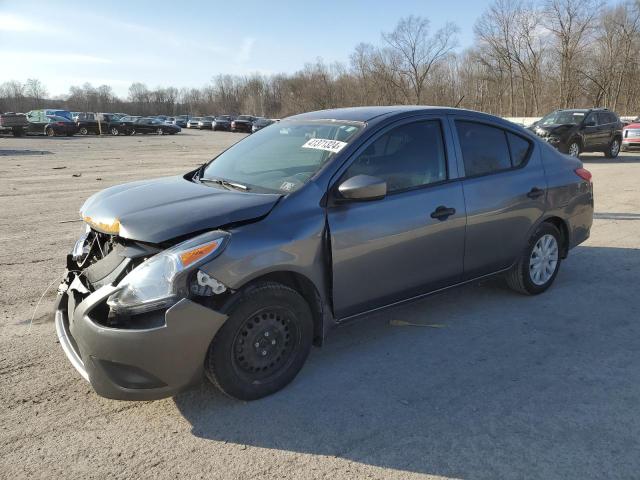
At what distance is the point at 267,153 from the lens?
4121mm

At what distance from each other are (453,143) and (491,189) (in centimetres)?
53

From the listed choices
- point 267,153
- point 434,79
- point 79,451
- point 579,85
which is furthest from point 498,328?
point 434,79

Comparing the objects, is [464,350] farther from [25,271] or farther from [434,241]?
[25,271]

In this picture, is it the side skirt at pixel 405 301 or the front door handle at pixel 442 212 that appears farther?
the front door handle at pixel 442 212

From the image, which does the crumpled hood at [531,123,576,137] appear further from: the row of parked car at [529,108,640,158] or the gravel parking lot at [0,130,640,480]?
the gravel parking lot at [0,130,640,480]

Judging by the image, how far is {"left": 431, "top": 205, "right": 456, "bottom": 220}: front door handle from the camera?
12.6 ft

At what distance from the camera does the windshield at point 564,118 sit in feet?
60.8

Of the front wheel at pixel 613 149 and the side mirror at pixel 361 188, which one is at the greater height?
the front wheel at pixel 613 149

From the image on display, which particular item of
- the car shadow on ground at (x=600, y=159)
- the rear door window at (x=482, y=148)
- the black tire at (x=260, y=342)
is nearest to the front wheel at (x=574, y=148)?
the car shadow on ground at (x=600, y=159)

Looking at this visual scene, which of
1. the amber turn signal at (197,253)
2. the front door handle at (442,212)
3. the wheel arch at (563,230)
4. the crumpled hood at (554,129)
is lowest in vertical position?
the wheel arch at (563,230)

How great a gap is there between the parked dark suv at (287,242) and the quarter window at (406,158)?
10 millimetres

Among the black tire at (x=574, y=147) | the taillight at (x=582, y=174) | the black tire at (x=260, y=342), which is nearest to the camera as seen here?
the black tire at (x=260, y=342)

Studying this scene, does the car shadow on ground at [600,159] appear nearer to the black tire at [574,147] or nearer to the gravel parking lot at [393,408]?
the black tire at [574,147]

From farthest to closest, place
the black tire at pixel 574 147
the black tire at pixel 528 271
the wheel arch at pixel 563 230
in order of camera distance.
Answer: the black tire at pixel 574 147 < the wheel arch at pixel 563 230 < the black tire at pixel 528 271
